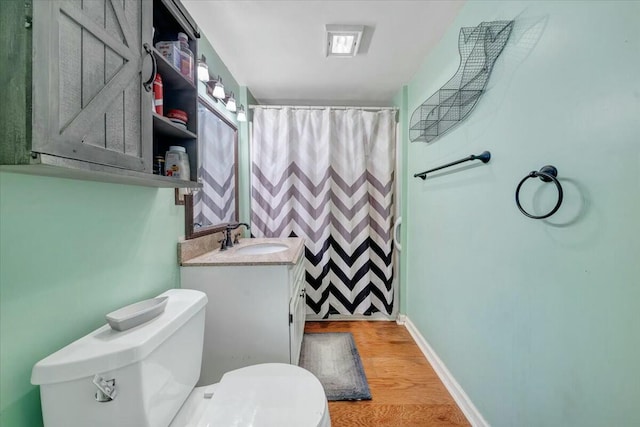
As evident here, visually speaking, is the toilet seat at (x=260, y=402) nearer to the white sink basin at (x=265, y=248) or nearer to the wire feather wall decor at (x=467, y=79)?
the white sink basin at (x=265, y=248)

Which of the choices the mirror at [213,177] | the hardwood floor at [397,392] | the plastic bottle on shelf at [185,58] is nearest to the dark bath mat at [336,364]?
the hardwood floor at [397,392]

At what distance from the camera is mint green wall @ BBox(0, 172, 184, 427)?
0.63 meters

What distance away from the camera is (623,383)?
68 centimetres

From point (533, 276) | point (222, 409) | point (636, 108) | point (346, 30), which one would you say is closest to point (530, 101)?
point (636, 108)

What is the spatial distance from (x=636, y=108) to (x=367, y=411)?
1.71m

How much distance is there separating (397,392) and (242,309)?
3.65 ft

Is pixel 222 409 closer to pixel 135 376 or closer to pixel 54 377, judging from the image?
pixel 135 376

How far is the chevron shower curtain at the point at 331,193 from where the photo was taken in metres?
2.43

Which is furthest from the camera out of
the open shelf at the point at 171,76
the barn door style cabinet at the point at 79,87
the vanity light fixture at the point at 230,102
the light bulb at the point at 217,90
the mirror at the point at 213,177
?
the vanity light fixture at the point at 230,102

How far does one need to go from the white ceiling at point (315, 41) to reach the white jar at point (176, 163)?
0.92m

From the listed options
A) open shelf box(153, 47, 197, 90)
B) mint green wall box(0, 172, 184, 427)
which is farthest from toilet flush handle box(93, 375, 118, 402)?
open shelf box(153, 47, 197, 90)

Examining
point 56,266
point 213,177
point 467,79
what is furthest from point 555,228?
point 213,177

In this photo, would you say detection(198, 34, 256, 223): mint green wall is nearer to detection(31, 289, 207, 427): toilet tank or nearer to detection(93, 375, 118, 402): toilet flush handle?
detection(31, 289, 207, 427): toilet tank

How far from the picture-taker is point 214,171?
179cm
